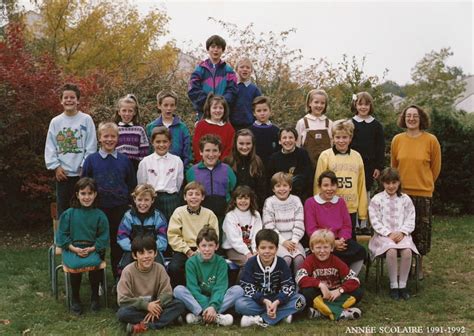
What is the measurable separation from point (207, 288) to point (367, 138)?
103 inches

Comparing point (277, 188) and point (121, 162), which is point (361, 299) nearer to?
point (277, 188)

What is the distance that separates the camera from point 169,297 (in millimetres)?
5289

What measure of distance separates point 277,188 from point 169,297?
1599 millimetres

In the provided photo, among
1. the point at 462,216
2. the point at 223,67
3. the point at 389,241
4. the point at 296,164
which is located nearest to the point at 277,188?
the point at 296,164

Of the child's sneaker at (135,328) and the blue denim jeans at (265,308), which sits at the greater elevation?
the blue denim jeans at (265,308)

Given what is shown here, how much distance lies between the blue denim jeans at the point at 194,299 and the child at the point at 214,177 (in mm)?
943

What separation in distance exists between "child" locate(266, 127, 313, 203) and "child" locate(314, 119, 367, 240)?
135mm

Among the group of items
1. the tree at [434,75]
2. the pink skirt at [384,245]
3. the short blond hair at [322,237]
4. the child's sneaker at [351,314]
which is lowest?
the child's sneaker at [351,314]

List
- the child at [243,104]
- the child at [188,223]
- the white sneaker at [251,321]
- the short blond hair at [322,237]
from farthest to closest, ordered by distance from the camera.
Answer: the child at [243,104] < the child at [188,223] < the short blond hair at [322,237] < the white sneaker at [251,321]

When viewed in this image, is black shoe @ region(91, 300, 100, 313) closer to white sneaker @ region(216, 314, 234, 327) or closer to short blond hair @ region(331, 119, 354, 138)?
white sneaker @ region(216, 314, 234, 327)

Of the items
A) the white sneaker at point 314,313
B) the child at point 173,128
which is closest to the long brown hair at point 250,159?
the child at point 173,128

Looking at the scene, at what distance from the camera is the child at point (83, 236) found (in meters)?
5.67

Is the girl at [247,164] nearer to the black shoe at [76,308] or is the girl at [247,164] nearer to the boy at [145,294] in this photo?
the boy at [145,294]

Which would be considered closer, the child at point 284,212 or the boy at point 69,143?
the child at point 284,212
